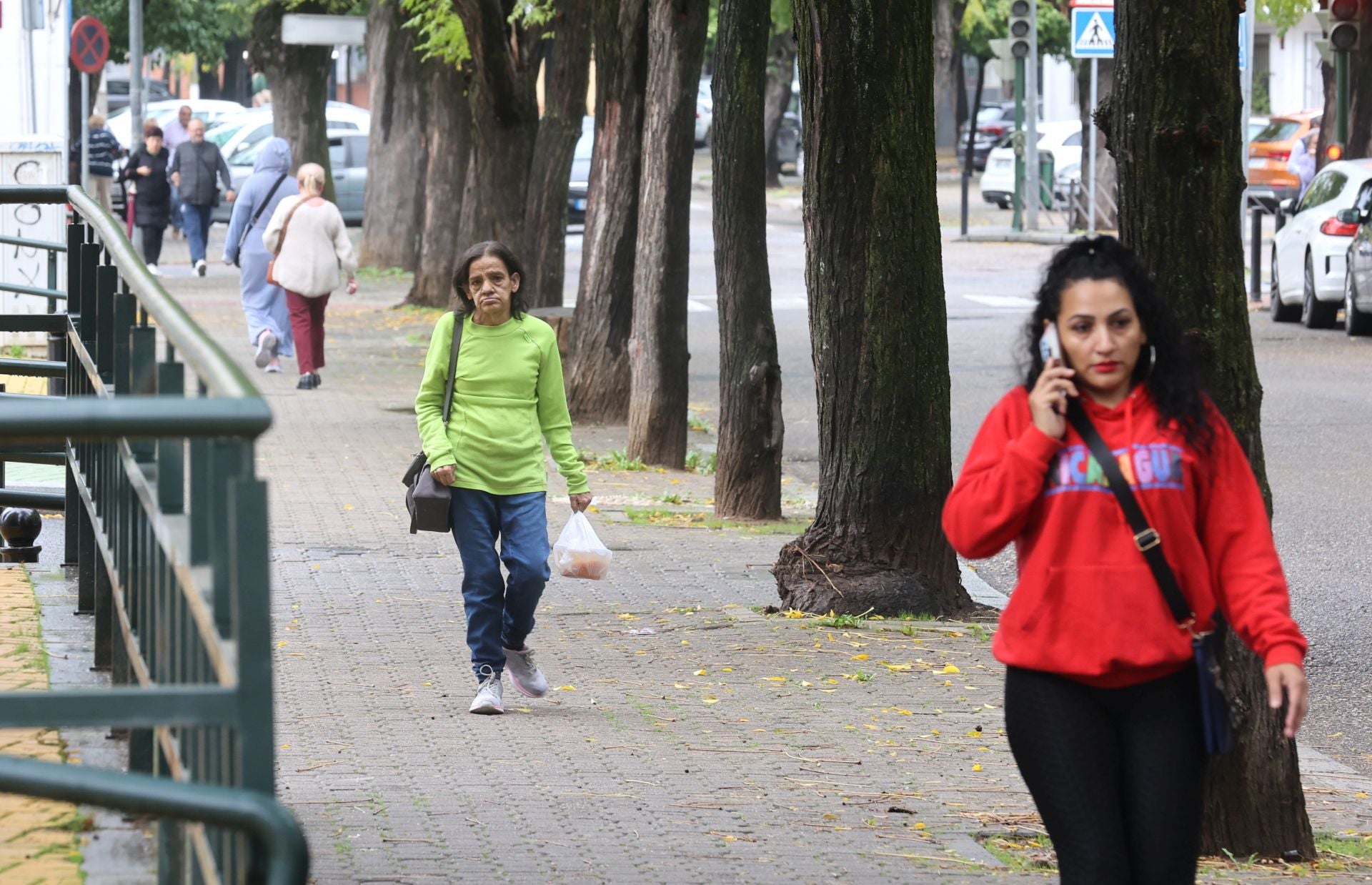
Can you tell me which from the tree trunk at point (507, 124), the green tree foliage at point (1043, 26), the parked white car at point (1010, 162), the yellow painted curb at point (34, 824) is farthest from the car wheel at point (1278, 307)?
the green tree foliage at point (1043, 26)

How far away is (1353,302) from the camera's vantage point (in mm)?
21547

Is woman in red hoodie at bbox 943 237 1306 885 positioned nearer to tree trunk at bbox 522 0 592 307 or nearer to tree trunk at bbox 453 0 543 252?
tree trunk at bbox 522 0 592 307

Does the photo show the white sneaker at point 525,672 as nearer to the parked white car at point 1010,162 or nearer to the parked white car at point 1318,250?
the parked white car at point 1318,250

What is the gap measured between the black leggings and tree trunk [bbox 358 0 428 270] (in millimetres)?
26063

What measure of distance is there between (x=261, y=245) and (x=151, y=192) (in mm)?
11569

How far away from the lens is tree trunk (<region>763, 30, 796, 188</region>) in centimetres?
5156

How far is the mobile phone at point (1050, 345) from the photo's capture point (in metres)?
4.08

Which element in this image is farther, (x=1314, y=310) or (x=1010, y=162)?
(x=1010, y=162)

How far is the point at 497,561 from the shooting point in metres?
7.37

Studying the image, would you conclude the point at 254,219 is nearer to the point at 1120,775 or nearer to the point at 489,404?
the point at 489,404

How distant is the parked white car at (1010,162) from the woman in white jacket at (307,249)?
2485 centimetres

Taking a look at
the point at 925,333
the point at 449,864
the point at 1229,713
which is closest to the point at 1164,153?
the point at 1229,713

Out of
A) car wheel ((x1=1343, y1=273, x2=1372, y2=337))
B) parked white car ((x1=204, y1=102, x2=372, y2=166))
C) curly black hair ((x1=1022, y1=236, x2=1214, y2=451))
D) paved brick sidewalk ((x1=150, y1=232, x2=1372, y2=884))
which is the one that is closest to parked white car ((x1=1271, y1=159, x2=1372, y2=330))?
car wheel ((x1=1343, y1=273, x2=1372, y2=337))

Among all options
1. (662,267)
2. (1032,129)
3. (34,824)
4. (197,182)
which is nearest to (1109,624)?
(34,824)
